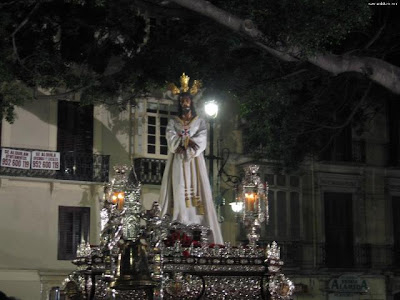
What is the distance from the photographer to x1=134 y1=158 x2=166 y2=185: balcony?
2686cm

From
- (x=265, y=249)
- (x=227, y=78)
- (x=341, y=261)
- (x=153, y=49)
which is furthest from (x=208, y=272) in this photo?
(x=341, y=261)

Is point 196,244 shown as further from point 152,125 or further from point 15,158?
point 152,125

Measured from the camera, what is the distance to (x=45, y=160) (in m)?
25.8

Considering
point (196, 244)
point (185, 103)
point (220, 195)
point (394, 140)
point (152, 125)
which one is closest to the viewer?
point (196, 244)

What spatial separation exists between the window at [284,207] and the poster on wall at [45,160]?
751 centimetres

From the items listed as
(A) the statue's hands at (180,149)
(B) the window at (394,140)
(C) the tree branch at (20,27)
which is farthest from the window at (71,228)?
(A) the statue's hands at (180,149)

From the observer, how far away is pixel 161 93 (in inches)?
1086

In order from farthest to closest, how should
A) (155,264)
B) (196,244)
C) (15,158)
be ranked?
(15,158) → (196,244) → (155,264)

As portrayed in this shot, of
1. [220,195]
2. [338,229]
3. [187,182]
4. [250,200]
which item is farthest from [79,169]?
[250,200]

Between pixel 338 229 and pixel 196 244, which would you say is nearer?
pixel 196 244

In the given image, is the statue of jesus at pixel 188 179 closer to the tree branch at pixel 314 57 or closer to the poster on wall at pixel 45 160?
the tree branch at pixel 314 57

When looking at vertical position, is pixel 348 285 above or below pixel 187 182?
below

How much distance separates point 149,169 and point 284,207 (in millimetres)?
5722

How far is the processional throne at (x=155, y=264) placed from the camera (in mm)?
10844
